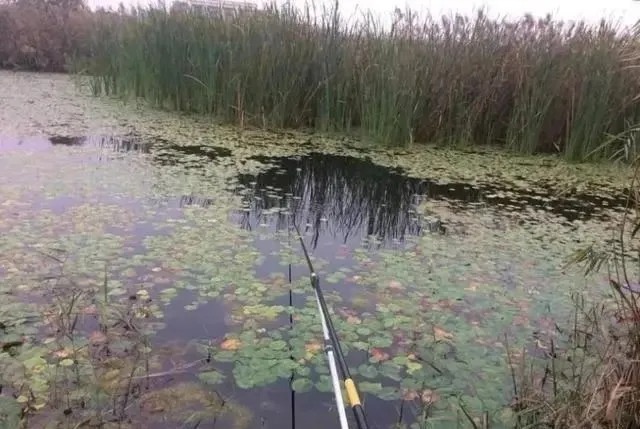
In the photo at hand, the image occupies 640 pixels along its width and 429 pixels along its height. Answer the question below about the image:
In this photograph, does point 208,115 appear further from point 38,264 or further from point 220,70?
point 38,264

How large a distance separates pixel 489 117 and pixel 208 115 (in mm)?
3269

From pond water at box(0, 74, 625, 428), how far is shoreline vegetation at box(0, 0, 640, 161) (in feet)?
3.51

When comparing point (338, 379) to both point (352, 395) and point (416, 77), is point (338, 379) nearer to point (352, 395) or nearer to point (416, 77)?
point (352, 395)

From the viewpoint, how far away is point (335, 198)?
13.5 ft

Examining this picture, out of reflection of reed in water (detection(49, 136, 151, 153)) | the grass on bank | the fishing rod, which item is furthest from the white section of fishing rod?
reflection of reed in water (detection(49, 136, 151, 153))

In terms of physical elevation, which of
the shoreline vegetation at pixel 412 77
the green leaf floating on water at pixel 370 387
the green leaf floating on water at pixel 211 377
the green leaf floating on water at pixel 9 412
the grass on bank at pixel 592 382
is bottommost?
the green leaf floating on water at pixel 9 412

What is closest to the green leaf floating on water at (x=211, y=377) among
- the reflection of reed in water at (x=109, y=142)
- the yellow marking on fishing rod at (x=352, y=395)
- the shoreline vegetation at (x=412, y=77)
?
the yellow marking on fishing rod at (x=352, y=395)

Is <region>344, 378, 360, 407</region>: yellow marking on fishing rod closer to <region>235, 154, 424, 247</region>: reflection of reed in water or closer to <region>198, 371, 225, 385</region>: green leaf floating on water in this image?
<region>198, 371, 225, 385</region>: green leaf floating on water

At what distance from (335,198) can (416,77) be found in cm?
223

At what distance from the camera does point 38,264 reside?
2521 mm

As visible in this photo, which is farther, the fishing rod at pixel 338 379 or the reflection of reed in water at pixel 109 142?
the reflection of reed in water at pixel 109 142

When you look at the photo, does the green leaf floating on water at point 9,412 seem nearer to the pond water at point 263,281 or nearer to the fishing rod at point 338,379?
the pond water at point 263,281

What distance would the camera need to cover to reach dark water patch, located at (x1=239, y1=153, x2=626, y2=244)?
3.56 metres

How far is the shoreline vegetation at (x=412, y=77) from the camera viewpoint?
5.72m
